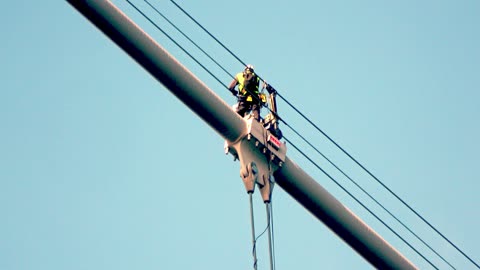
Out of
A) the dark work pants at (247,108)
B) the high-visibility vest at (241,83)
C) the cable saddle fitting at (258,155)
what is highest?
the high-visibility vest at (241,83)

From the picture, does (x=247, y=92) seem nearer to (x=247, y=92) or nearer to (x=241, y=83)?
(x=247, y=92)

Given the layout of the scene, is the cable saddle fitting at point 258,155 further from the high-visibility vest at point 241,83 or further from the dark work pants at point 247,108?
the high-visibility vest at point 241,83

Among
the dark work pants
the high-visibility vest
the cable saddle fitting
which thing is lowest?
the cable saddle fitting

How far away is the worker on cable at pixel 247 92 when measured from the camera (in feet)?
50.3

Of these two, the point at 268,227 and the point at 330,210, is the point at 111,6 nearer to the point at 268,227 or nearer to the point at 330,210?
the point at 268,227

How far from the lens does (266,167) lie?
49.0ft

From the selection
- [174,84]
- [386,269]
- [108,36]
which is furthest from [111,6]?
[386,269]

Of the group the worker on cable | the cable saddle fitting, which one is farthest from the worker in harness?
the cable saddle fitting

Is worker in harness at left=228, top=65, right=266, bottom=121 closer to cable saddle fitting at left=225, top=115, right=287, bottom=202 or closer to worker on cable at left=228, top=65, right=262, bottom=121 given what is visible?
worker on cable at left=228, top=65, right=262, bottom=121

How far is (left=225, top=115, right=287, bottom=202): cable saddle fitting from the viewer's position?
14609 millimetres

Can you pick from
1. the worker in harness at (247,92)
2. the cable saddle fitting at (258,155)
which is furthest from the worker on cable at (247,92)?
the cable saddle fitting at (258,155)

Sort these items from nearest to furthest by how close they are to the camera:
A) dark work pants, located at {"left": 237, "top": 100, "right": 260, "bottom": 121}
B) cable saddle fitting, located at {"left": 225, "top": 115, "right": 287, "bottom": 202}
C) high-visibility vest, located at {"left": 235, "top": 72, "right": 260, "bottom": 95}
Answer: cable saddle fitting, located at {"left": 225, "top": 115, "right": 287, "bottom": 202} → dark work pants, located at {"left": 237, "top": 100, "right": 260, "bottom": 121} → high-visibility vest, located at {"left": 235, "top": 72, "right": 260, "bottom": 95}

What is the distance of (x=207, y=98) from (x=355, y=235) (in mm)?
3964

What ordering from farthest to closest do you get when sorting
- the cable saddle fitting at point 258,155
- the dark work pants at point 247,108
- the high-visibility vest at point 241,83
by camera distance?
the high-visibility vest at point 241,83, the dark work pants at point 247,108, the cable saddle fitting at point 258,155
